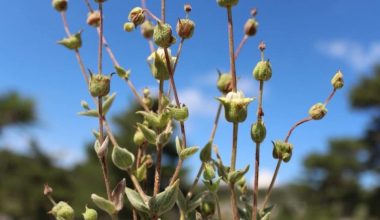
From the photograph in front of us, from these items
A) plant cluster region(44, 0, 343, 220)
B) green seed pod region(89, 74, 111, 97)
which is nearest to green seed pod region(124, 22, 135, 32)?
plant cluster region(44, 0, 343, 220)

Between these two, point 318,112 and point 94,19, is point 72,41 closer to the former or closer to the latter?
point 94,19

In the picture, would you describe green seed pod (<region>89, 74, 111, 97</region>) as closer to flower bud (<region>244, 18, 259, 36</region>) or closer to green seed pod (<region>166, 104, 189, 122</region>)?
green seed pod (<region>166, 104, 189, 122</region>)

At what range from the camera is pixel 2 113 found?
53.9 ft

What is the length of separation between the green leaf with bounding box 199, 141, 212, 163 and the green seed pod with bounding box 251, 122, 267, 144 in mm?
43

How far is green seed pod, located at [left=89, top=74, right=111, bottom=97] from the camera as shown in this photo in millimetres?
493

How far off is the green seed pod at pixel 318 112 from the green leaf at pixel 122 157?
19 centimetres

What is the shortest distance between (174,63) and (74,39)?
16 cm

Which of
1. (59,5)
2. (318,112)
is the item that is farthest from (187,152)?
(59,5)

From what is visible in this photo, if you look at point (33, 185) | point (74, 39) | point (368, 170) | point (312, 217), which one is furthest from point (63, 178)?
point (74, 39)

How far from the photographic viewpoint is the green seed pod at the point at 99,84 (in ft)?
1.62

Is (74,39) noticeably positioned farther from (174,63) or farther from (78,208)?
(78,208)

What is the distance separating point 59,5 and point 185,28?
24 cm

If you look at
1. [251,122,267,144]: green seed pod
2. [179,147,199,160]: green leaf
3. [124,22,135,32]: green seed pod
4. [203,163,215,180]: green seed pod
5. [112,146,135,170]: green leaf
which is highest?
[124,22,135,32]: green seed pod

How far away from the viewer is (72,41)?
634mm
